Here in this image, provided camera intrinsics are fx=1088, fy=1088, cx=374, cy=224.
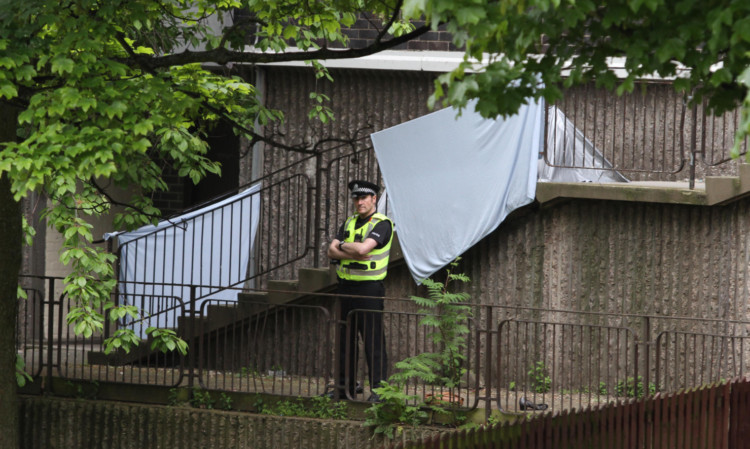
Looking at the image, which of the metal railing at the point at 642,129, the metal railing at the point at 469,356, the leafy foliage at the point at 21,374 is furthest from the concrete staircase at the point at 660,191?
the leafy foliage at the point at 21,374

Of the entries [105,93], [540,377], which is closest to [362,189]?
[540,377]

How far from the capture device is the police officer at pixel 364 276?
9789mm

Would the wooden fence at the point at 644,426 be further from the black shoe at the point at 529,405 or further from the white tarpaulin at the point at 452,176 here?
the white tarpaulin at the point at 452,176

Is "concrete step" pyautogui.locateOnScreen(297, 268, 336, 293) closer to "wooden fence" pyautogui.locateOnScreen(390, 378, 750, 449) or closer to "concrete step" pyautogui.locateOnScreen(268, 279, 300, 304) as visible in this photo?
"concrete step" pyautogui.locateOnScreen(268, 279, 300, 304)

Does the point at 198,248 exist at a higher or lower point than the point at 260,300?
higher

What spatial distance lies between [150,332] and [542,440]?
4.31 m

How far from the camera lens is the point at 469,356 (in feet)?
33.4

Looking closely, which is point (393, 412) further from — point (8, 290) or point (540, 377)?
point (8, 290)

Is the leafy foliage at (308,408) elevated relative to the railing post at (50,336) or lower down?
lower down

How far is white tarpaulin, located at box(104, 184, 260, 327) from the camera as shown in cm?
1143

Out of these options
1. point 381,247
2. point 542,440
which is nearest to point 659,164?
point 381,247

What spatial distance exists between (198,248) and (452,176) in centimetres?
308

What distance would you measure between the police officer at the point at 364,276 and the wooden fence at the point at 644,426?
87.0 inches

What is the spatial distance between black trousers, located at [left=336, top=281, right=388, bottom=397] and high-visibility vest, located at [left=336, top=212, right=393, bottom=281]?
68 millimetres
